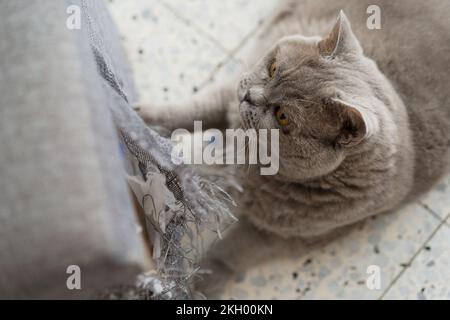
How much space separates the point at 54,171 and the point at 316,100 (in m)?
0.65

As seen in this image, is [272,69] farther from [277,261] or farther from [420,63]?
[277,261]

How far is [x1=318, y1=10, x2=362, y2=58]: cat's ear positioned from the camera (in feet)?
3.49

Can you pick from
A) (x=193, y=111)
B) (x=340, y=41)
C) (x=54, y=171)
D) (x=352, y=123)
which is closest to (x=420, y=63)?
(x=340, y=41)

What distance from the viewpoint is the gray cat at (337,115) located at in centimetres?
108

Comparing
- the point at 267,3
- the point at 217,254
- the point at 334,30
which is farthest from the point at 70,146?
the point at 267,3

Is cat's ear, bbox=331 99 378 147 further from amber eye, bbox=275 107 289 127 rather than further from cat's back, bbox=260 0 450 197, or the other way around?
cat's back, bbox=260 0 450 197

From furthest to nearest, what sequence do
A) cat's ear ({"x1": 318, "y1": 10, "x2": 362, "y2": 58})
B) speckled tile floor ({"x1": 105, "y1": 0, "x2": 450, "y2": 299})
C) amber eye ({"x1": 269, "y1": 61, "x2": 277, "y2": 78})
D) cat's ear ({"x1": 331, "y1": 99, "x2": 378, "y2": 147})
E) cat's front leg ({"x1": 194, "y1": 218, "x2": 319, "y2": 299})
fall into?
speckled tile floor ({"x1": 105, "y1": 0, "x2": 450, "y2": 299}), cat's front leg ({"x1": 194, "y1": 218, "x2": 319, "y2": 299}), amber eye ({"x1": 269, "y1": 61, "x2": 277, "y2": 78}), cat's ear ({"x1": 318, "y1": 10, "x2": 362, "y2": 58}), cat's ear ({"x1": 331, "y1": 99, "x2": 378, "y2": 147})

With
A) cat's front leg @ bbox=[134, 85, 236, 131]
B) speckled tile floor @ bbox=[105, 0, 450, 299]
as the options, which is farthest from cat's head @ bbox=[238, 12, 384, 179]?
speckled tile floor @ bbox=[105, 0, 450, 299]

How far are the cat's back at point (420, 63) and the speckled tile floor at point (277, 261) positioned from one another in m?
0.31

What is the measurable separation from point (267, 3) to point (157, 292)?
3.82 feet

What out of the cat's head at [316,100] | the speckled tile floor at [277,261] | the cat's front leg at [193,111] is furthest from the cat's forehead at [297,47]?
the speckled tile floor at [277,261]

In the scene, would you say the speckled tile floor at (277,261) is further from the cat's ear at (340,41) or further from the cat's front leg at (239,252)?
the cat's ear at (340,41)

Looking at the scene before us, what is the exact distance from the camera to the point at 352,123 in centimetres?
99

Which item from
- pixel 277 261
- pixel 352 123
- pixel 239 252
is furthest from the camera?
pixel 277 261
